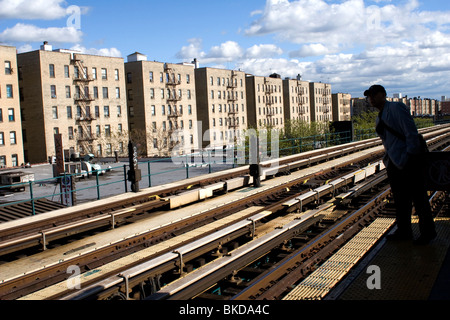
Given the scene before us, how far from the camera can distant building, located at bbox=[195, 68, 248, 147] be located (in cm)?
8444

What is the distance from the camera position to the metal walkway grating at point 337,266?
16.5 ft

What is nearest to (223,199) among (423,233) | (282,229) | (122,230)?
(122,230)

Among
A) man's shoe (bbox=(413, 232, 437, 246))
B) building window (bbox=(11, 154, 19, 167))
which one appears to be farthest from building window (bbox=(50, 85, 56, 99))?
man's shoe (bbox=(413, 232, 437, 246))

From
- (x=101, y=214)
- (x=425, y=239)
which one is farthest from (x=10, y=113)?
(x=425, y=239)

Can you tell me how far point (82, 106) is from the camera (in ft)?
213

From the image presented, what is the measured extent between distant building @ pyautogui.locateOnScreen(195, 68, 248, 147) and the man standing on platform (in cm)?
7705

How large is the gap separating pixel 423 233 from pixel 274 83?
325 ft

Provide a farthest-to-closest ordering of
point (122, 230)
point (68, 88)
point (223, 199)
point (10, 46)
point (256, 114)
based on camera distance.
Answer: point (256, 114)
point (68, 88)
point (10, 46)
point (223, 199)
point (122, 230)

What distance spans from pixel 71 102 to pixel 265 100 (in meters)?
47.6

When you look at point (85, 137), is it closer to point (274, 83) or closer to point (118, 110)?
point (118, 110)

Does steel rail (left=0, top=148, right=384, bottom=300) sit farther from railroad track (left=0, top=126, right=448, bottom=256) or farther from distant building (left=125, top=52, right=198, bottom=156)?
distant building (left=125, top=52, right=198, bottom=156)

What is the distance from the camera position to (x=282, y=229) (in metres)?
8.17

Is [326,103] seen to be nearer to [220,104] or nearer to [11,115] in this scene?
[220,104]
